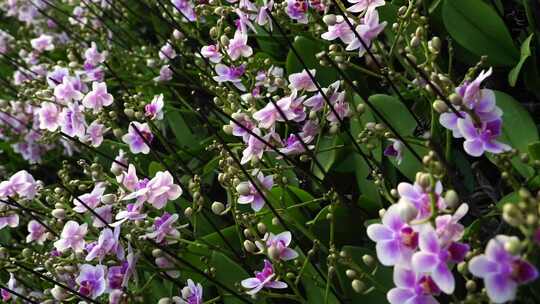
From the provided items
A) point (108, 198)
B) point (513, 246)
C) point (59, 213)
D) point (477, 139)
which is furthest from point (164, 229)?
point (513, 246)

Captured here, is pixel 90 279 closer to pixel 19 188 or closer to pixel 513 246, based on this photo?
pixel 19 188

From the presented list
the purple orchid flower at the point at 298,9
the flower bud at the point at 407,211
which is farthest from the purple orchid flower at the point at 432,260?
the purple orchid flower at the point at 298,9

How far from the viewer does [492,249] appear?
0.68m

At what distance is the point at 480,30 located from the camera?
1354 millimetres

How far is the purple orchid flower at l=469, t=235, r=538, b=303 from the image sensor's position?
679 mm

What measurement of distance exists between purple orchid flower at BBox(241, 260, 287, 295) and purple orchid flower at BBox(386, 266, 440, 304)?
10.8 inches

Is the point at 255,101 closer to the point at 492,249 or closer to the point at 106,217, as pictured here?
the point at 106,217

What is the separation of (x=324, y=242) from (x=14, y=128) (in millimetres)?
1334

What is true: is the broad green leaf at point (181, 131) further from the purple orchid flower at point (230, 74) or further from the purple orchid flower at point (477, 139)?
the purple orchid flower at point (477, 139)

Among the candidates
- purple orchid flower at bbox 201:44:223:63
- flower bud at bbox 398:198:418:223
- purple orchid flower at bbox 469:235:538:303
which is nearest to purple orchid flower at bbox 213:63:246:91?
purple orchid flower at bbox 201:44:223:63

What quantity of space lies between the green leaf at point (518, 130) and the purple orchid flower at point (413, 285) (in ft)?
1.27

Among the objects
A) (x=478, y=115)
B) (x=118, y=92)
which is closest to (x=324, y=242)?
(x=478, y=115)

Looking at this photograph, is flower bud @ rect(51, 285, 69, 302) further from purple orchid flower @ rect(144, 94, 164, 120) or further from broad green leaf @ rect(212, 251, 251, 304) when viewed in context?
purple orchid flower @ rect(144, 94, 164, 120)

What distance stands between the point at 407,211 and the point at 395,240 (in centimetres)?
5
